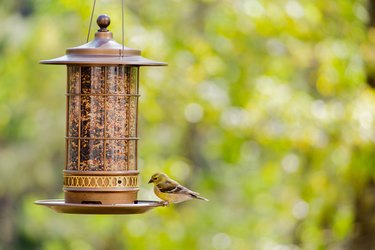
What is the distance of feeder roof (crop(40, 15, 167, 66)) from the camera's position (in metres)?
7.31

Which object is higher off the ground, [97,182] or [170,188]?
[97,182]

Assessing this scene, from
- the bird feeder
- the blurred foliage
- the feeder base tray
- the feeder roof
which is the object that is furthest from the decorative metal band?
the blurred foliage

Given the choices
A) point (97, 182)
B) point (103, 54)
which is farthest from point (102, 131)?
point (103, 54)

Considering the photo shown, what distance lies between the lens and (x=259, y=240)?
18047 mm

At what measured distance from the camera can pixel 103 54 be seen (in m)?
7.42

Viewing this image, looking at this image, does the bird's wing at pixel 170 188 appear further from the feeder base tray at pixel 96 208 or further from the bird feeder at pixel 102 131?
the feeder base tray at pixel 96 208

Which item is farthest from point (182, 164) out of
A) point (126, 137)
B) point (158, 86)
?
point (126, 137)

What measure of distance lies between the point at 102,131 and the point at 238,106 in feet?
24.8

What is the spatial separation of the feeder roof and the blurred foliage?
5033 millimetres

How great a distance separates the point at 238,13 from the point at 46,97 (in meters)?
6.19

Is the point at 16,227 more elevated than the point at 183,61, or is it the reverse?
the point at 183,61

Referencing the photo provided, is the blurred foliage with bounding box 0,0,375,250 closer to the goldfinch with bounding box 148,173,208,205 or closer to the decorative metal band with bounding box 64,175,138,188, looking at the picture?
the goldfinch with bounding box 148,173,208,205

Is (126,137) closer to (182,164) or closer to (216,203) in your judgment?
(182,164)

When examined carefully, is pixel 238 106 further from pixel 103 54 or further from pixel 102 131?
pixel 103 54
